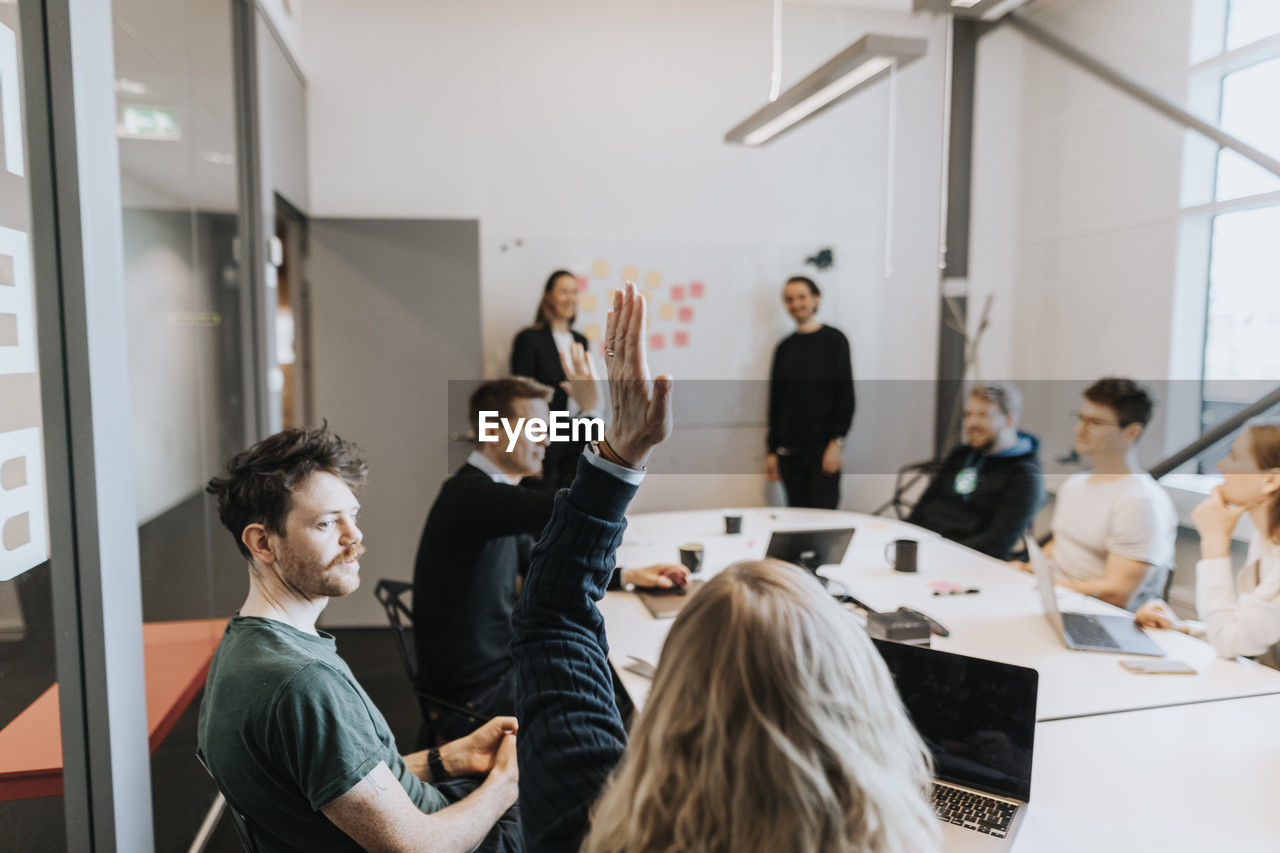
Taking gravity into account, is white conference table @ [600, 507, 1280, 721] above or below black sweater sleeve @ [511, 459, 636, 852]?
below

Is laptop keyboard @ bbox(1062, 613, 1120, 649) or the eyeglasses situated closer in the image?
laptop keyboard @ bbox(1062, 613, 1120, 649)

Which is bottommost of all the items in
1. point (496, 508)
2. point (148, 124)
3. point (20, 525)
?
point (496, 508)

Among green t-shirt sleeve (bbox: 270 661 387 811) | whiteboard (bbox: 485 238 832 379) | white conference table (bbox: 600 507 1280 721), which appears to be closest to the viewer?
green t-shirt sleeve (bbox: 270 661 387 811)

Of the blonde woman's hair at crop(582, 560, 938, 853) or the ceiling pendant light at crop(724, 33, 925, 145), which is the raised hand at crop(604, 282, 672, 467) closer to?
the blonde woman's hair at crop(582, 560, 938, 853)

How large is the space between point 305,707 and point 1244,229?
429 centimetres

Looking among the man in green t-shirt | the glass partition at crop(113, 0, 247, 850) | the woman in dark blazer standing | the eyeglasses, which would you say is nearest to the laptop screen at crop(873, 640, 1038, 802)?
the man in green t-shirt

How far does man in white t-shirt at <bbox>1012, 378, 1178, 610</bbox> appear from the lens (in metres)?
2.53

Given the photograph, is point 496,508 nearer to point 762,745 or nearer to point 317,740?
point 317,740

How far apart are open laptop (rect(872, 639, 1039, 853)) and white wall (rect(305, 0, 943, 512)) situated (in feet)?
10.4

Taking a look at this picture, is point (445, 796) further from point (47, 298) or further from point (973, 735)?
point (47, 298)

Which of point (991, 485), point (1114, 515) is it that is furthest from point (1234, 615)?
point (991, 485)

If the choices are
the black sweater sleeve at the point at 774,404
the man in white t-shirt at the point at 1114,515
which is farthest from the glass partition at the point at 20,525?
the black sweater sleeve at the point at 774,404

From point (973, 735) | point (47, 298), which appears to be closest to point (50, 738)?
point (47, 298)

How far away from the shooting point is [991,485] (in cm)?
316
